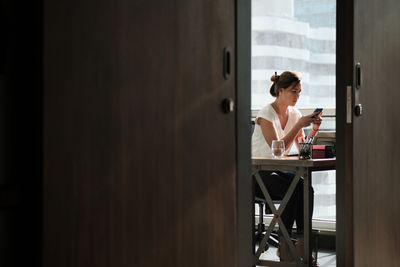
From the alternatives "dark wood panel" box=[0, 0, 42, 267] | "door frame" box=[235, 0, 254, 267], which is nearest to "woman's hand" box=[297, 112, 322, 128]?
"door frame" box=[235, 0, 254, 267]

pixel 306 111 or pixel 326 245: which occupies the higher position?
pixel 306 111

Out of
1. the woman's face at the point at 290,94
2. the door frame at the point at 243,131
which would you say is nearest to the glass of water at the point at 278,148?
the woman's face at the point at 290,94

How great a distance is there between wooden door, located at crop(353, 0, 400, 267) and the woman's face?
1.36 meters

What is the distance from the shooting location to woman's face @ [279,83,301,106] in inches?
153

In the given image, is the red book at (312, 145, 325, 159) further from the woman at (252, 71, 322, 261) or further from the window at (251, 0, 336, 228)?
the window at (251, 0, 336, 228)

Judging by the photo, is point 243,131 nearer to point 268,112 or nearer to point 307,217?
point 307,217

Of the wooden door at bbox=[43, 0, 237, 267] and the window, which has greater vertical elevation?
the window

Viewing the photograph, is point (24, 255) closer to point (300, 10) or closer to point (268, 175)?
point (268, 175)

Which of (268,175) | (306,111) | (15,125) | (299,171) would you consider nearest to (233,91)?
(15,125)

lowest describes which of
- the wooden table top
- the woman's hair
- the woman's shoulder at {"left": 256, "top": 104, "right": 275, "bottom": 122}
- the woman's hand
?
the wooden table top

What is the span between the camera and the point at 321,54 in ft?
14.5

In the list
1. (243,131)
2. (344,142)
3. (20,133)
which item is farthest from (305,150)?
(20,133)

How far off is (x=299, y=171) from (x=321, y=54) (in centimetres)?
151

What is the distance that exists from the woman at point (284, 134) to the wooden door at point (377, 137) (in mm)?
1056
